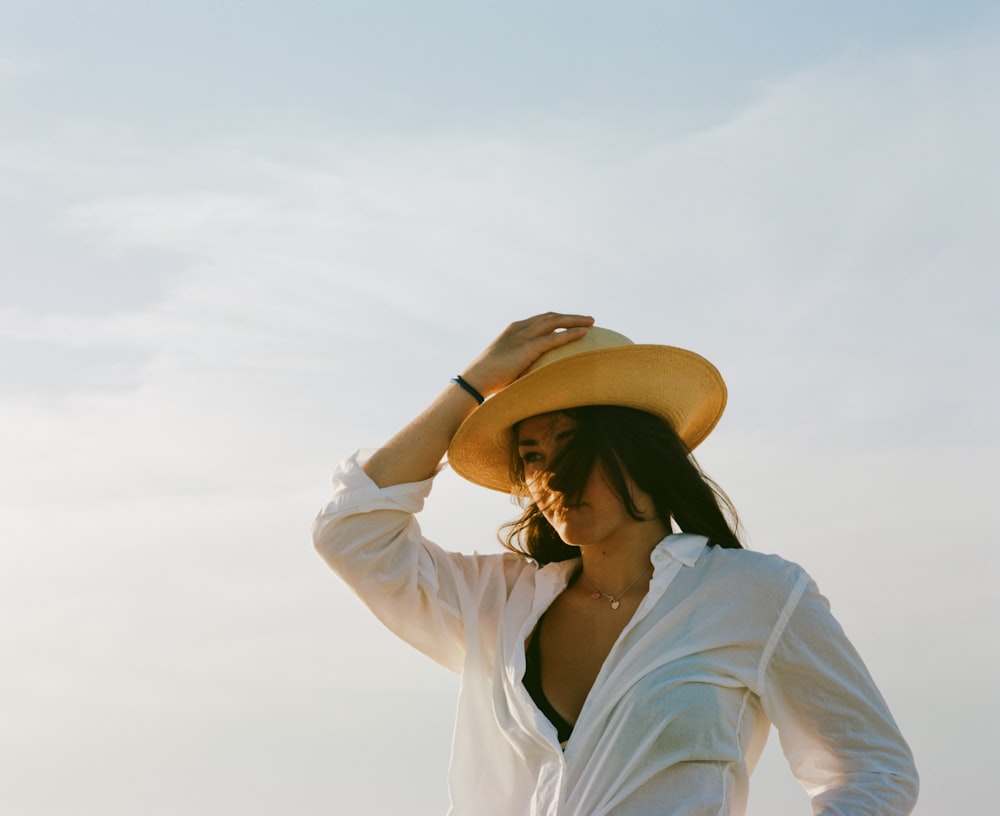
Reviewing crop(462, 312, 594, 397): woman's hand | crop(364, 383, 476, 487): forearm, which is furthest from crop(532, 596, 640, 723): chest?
crop(462, 312, 594, 397): woman's hand

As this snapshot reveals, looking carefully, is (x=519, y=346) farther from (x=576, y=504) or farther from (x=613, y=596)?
(x=613, y=596)

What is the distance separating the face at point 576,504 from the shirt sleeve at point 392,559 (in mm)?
284

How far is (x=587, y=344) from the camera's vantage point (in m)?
3.62

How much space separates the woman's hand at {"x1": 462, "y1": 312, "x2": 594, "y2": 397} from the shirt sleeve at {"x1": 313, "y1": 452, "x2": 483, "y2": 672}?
306mm

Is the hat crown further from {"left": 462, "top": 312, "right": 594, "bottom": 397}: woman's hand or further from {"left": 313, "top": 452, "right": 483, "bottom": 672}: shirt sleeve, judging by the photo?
{"left": 313, "top": 452, "right": 483, "bottom": 672}: shirt sleeve

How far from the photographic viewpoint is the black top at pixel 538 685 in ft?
11.2

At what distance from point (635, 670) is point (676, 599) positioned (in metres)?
0.21

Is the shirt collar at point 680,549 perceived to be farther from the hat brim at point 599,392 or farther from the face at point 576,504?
the hat brim at point 599,392

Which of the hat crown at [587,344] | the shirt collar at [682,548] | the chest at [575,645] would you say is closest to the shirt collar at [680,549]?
the shirt collar at [682,548]

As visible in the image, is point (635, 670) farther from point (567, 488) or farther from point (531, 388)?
point (531, 388)

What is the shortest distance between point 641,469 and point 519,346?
44cm

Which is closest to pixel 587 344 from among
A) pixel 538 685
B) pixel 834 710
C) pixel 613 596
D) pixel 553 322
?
pixel 553 322

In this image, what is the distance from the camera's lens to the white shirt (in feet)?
10.7

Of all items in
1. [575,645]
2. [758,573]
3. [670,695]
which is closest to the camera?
[670,695]
